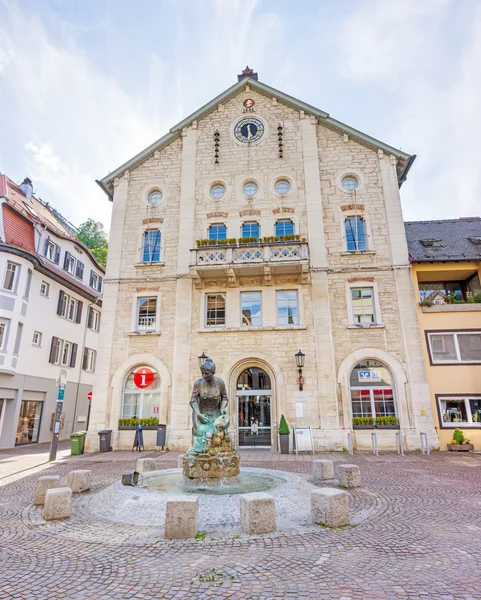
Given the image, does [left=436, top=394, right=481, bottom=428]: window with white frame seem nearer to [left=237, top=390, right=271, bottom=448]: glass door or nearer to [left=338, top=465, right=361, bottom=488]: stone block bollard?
[left=237, top=390, right=271, bottom=448]: glass door

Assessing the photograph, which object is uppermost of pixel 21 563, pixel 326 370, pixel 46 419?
pixel 326 370

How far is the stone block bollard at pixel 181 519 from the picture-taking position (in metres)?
5.55

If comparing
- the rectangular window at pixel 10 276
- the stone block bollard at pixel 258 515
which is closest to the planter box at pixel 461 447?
the stone block bollard at pixel 258 515

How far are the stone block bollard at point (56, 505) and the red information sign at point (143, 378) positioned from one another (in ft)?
39.4

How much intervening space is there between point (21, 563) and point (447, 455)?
51.8ft

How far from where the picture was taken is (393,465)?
1310 cm

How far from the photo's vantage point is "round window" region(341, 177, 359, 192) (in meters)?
21.1

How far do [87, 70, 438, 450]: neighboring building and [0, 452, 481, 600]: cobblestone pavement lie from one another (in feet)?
34.2

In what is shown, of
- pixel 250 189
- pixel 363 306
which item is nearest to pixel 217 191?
pixel 250 189

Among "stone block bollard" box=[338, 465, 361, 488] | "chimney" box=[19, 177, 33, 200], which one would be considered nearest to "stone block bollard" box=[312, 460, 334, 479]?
"stone block bollard" box=[338, 465, 361, 488]

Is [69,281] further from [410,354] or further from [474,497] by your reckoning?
[474,497]

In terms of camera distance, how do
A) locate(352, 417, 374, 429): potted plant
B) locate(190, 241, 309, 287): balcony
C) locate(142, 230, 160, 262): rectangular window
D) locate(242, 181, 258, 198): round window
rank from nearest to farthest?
locate(352, 417, 374, 429): potted plant
locate(190, 241, 309, 287): balcony
locate(142, 230, 160, 262): rectangular window
locate(242, 181, 258, 198): round window

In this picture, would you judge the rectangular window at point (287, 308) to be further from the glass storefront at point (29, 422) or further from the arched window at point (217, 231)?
the glass storefront at point (29, 422)

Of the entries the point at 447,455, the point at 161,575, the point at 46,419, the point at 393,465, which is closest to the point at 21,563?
the point at 161,575
